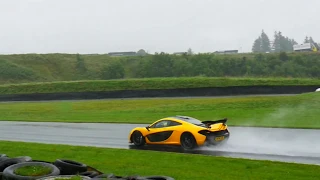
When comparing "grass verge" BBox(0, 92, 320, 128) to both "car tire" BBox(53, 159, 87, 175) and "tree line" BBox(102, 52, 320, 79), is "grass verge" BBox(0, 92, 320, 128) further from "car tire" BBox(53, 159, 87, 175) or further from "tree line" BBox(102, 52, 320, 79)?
"tree line" BBox(102, 52, 320, 79)

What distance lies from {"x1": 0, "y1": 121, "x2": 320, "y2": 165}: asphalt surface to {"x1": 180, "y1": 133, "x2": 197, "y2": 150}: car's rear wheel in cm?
33

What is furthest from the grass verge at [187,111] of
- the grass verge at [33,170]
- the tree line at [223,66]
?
the tree line at [223,66]

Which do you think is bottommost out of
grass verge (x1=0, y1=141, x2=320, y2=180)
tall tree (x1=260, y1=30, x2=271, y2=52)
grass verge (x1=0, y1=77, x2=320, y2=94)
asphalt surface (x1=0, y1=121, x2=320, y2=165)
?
asphalt surface (x1=0, y1=121, x2=320, y2=165)

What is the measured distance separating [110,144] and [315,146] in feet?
26.0

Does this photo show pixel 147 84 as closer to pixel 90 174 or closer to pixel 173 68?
pixel 173 68

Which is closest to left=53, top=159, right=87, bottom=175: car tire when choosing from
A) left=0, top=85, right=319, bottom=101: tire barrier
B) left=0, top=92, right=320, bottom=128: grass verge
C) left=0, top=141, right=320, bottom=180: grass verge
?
left=0, top=141, right=320, bottom=180: grass verge

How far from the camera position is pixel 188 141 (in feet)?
46.5

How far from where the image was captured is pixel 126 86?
44.6 m

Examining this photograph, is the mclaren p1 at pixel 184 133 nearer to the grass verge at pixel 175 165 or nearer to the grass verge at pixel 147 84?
the grass verge at pixel 175 165

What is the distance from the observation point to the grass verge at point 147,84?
4162 centimetres

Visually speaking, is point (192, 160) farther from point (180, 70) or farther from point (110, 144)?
point (180, 70)

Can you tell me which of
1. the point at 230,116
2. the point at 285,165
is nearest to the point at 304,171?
the point at 285,165

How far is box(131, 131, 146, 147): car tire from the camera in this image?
51.2 feet

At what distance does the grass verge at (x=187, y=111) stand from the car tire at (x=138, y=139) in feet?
23.4
